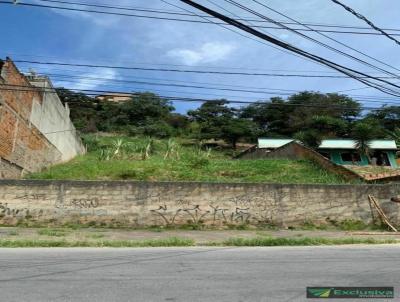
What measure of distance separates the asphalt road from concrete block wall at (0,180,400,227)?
229 inches

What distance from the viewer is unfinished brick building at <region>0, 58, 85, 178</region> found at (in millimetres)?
20250

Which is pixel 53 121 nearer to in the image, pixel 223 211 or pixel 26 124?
pixel 26 124

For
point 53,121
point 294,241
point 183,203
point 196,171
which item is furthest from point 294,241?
point 53,121

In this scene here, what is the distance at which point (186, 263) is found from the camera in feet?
31.1

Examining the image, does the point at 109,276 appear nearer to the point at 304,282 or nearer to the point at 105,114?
the point at 304,282

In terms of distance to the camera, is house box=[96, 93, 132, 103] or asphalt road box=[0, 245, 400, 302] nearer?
asphalt road box=[0, 245, 400, 302]

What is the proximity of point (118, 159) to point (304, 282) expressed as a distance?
87.6 ft

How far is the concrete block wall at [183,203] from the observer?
1695cm

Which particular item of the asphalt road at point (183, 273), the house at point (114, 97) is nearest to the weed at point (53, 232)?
the asphalt road at point (183, 273)

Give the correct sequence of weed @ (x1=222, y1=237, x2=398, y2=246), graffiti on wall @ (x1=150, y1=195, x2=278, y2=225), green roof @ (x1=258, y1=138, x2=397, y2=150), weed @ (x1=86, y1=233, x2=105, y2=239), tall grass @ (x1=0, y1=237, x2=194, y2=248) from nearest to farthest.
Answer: tall grass @ (x1=0, y1=237, x2=194, y2=248) < weed @ (x1=222, y1=237, x2=398, y2=246) < weed @ (x1=86, y1=233, x2=105, y2=239) < graffiti on wall @ (x1=150, y1=195, x2=278, y2=225) < green roof @ (x1=258, y1=138, x2=397, y2=150)

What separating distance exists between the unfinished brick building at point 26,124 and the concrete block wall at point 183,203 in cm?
335

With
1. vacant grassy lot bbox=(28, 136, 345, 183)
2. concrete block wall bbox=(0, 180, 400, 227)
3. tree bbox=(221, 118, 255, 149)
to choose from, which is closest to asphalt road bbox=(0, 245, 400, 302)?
concrete block wall bbox=(0, 180, 400, 227)

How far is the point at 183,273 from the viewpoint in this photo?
27.0ft

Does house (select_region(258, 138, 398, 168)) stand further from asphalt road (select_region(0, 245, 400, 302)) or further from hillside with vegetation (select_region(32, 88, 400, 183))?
asphalt road (select_region(0, 245, 400, 302))
